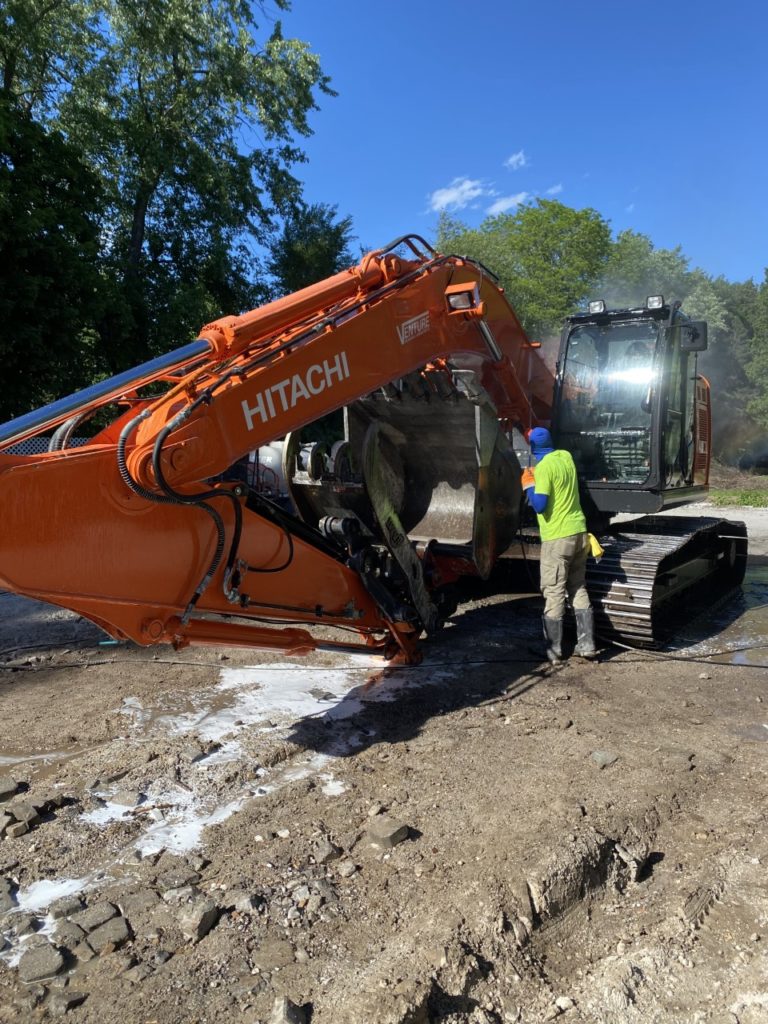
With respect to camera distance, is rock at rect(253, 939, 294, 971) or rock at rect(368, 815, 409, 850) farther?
rock at rect(368, 815, 409, 850)

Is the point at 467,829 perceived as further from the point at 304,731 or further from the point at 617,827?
the point at 304,731

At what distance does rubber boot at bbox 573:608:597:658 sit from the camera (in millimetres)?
5734

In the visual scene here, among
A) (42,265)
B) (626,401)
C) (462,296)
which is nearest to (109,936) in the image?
(462,296)

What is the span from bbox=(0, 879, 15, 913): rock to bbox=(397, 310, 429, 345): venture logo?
330 cm

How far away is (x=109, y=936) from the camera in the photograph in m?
2.52

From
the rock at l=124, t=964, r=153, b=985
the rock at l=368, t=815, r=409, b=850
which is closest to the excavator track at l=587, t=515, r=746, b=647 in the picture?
the rock at l=368, t=815, r=409, b=850

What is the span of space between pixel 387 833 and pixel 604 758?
54.8 inches

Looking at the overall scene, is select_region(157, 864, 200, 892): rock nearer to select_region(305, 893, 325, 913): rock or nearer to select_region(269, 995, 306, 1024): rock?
select_region(305, 893, 325, 913): rock

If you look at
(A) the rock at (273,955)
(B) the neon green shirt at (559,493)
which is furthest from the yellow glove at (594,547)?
(A) the rock at (273,955)

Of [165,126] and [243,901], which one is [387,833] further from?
[165,126]

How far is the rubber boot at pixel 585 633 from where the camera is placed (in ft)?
18.8

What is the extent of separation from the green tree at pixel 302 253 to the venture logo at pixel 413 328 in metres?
20.0

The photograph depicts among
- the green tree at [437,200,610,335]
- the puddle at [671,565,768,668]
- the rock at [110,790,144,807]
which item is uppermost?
the green tree at [437,200,610,335]

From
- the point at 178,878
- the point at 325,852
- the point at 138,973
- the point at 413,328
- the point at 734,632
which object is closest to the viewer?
the point at 138,973
